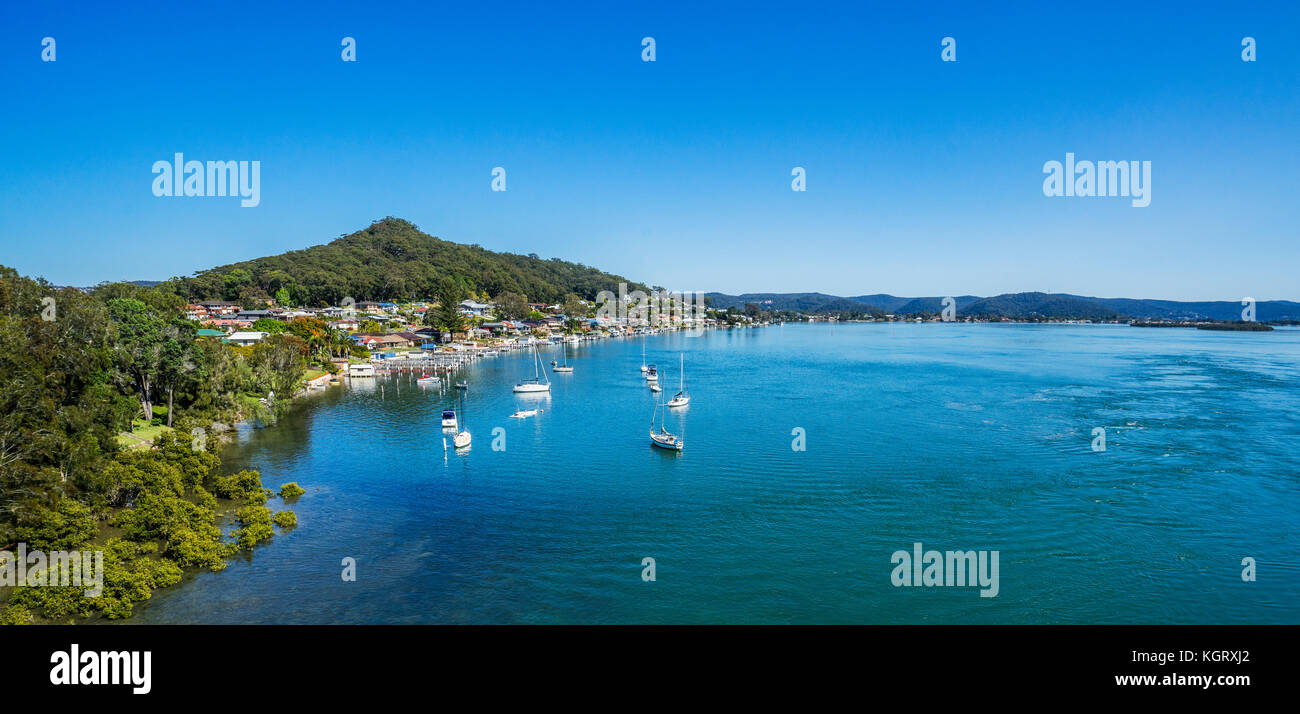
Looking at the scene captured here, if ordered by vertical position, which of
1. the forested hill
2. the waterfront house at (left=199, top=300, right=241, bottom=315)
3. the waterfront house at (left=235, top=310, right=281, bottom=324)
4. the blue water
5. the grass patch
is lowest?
the blue water

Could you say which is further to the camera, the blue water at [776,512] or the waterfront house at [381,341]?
the waterfront house at [381,341]

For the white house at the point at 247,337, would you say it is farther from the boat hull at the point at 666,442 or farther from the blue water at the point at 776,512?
the boat hull at the point at 666,442

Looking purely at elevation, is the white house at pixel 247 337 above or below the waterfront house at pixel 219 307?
below

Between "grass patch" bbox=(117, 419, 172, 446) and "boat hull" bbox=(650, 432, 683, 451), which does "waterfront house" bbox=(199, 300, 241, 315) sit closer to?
"grass patch" bbox=(117, 419, 172, 446)

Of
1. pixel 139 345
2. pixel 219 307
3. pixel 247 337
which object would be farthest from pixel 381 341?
pixel 139 345

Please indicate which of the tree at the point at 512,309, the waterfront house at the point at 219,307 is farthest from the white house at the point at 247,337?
the tree at the point at 512,309

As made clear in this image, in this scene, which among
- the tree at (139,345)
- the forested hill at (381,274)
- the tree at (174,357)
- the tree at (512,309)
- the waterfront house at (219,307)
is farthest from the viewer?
the tree at (512,309)

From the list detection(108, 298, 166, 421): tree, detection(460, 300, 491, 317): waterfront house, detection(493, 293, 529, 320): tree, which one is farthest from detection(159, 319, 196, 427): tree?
detection(493, 293, 529, 320): tree
